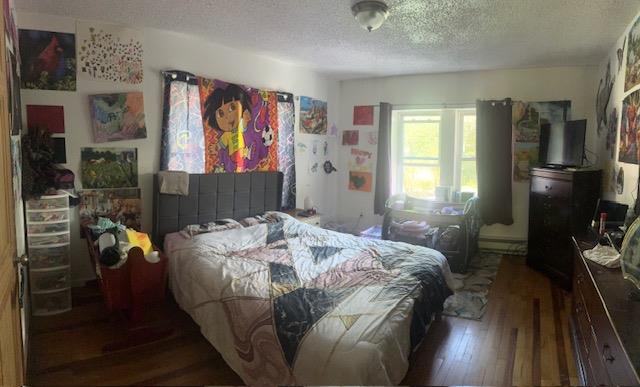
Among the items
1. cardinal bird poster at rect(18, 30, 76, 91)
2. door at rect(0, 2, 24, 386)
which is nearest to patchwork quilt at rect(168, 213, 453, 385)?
door at rect(0, 2, 24, 386)

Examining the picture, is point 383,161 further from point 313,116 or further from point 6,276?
point 6,276

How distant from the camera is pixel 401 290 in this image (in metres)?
2.32

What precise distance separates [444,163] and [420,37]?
2.11m

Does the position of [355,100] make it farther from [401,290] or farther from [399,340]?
[399,340]

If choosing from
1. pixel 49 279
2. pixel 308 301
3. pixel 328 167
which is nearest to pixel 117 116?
pixel 49 279

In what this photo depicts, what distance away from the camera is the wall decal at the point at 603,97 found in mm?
3570

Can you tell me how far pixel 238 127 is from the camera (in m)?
3.98

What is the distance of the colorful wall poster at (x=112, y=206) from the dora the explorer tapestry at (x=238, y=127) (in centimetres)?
74

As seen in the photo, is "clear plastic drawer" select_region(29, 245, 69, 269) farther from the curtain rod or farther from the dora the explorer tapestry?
the curtain rod

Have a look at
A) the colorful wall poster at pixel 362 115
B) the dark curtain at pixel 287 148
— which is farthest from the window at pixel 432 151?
the dark curtain at pixel 287 148

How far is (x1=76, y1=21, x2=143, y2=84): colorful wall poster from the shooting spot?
3020 mm

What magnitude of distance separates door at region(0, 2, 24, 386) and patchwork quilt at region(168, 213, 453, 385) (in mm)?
994

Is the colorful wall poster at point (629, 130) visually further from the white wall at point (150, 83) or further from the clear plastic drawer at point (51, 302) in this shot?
the clear plastic drawer at point (51, 302)

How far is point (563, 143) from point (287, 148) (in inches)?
114
